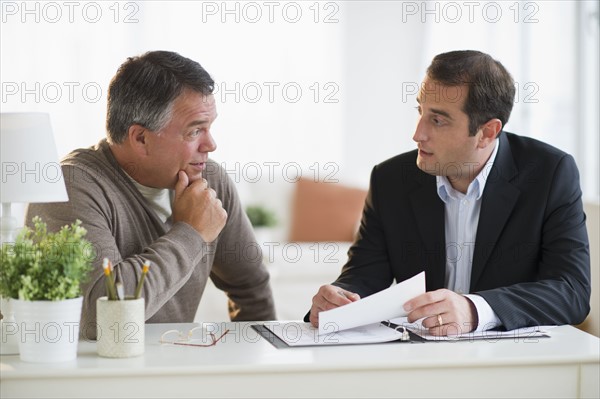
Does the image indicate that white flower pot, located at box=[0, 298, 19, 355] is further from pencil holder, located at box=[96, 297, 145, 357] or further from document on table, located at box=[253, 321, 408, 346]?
document on table, located at box=[253, 321, 408, 346]

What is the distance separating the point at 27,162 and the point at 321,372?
2.42 feet

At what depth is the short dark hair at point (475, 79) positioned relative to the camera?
2248 mm

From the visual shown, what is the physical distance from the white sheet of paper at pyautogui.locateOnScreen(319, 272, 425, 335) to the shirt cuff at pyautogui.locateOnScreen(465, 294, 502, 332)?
0.15 m

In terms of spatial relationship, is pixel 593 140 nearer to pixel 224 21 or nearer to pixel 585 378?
pixel 224 21

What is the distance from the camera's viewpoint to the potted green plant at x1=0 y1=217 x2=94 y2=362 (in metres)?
1.51

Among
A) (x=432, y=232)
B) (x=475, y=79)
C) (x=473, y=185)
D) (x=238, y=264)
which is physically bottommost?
(x=238, y=264)

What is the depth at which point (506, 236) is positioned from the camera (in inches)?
86.2

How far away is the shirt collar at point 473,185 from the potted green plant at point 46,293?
108cm

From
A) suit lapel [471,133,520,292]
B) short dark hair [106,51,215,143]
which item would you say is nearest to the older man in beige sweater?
short dark hair [106,51,215,143]

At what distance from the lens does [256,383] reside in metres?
1.52

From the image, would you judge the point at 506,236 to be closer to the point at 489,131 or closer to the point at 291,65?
the point at 489,131

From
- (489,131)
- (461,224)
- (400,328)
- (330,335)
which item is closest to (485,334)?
(400,328)

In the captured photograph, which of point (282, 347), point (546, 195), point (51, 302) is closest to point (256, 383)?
point (282, 347)

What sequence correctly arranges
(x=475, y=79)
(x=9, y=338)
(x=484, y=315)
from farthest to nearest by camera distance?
(x=475, y=79) < (x=484, y=315) < (x=9, y=338)
